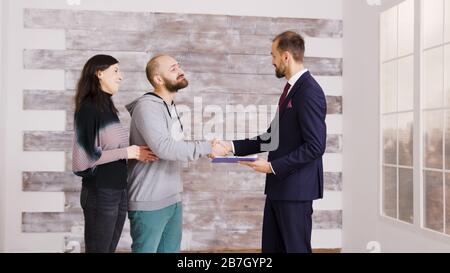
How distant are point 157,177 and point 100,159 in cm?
30

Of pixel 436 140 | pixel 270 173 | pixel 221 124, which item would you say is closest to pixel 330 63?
pixel 221 124

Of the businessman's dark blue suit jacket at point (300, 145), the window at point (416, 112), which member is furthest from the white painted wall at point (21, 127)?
the window at point (416, 112)

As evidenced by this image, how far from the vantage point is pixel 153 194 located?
252cm

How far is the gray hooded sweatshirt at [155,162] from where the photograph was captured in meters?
2.51

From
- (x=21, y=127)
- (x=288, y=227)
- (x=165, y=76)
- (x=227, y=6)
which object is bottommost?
(x=288, y=227)

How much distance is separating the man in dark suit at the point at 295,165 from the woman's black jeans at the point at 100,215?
792mm

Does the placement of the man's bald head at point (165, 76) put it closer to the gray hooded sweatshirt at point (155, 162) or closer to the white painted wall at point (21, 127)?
the gray hooded sweatshirt at point (155, 162)

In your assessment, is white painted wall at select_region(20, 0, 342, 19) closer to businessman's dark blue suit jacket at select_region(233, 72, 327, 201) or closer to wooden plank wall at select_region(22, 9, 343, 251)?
wooden plank wall at select_region(22, 9, 343, 251)

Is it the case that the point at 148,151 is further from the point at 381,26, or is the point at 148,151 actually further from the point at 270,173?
the point at 381,26

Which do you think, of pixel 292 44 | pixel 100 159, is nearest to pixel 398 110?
pixel 292 44

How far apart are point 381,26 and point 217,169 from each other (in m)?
1.66

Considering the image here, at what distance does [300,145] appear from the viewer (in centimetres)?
264

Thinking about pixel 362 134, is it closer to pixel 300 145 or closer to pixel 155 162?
pixel 300 145

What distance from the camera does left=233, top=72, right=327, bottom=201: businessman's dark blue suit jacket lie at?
2566mm
